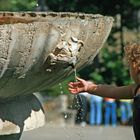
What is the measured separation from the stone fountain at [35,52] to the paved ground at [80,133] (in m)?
3.61

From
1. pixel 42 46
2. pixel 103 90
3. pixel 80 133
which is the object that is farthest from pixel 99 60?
pixel 42 46

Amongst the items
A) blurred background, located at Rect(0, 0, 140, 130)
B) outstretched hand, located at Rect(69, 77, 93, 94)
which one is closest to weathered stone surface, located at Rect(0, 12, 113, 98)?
outstretched hand, located at Rect(69, 77, 93, 94)

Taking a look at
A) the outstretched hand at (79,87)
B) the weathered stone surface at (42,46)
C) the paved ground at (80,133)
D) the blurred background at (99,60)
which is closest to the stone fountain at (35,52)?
the weathered stone surface at (42,46)

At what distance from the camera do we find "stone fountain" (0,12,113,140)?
336 centimetres

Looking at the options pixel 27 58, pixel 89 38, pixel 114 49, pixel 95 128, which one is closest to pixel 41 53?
pixel 27 58

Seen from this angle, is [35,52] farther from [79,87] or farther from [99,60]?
[99,60]

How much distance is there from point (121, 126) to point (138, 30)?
182cm

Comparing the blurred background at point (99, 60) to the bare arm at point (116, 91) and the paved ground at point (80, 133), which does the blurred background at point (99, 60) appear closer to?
the paved ground at point (80, 133)

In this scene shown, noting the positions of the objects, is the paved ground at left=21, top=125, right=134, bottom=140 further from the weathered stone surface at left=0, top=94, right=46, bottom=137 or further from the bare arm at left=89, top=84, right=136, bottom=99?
the bare arm at left=89, top=84, right=136, bottom=99

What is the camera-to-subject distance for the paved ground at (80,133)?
310 inches

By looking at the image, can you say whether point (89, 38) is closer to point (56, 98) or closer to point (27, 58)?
point (27, 58)

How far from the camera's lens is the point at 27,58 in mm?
3428

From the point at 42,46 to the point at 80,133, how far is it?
5.44 meters

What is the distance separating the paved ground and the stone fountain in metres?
3.61
